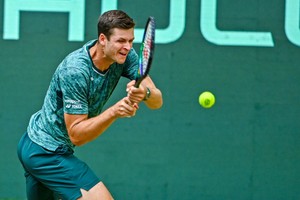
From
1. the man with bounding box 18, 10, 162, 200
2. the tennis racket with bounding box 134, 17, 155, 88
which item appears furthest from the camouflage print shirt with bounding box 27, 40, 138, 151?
the tennis racket with bounding box 134, 17, 155, 88

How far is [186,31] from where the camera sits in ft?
18.8

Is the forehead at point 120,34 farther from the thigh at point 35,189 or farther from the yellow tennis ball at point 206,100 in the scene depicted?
the yellow tennis ball at point 206,100

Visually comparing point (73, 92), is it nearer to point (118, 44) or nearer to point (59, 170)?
point (118, 44)

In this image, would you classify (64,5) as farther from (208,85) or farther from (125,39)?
(125,39)

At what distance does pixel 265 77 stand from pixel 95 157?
1377 mm

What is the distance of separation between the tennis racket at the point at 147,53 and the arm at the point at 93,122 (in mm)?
131

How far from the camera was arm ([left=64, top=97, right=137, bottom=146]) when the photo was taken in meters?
3.61

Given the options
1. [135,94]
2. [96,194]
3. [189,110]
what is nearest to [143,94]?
[135,94]

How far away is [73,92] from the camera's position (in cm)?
384

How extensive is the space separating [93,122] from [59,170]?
47cm

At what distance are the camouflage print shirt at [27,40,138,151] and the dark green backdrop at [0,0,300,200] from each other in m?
1.55

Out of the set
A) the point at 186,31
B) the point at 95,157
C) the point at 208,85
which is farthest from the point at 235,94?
the point at 95,157

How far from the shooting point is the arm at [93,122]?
142 inches

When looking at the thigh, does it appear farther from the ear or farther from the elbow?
the ear
